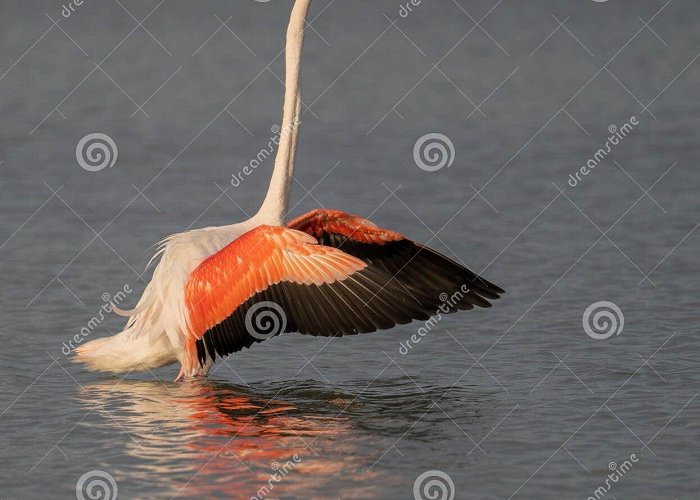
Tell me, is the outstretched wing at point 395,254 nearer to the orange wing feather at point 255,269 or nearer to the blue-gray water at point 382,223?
the blue-gray water at point 382,223

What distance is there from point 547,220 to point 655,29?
9790 millimetres

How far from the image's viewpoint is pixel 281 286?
33.4 feet

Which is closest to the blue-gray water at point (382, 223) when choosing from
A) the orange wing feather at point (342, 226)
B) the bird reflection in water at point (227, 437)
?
the bird reflection in water at point (227, 437)

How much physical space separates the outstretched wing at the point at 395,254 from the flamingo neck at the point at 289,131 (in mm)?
571

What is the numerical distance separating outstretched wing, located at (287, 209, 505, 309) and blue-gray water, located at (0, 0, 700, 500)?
0.64 m

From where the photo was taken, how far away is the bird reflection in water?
8805 millimetres

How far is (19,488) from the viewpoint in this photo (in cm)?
887

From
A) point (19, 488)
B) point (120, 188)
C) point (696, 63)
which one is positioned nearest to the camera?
point (19, 488)

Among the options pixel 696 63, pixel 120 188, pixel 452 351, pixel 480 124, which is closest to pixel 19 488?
pixel 452 351

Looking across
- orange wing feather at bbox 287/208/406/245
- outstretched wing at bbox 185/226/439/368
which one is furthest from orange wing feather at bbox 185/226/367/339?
orange wing feather at bbox 287/208/406/245

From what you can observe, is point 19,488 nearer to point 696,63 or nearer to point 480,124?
point 480,124

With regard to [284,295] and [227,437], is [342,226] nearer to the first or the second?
[284,295]

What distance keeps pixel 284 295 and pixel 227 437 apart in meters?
1.17

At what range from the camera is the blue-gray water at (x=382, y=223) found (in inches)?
369
